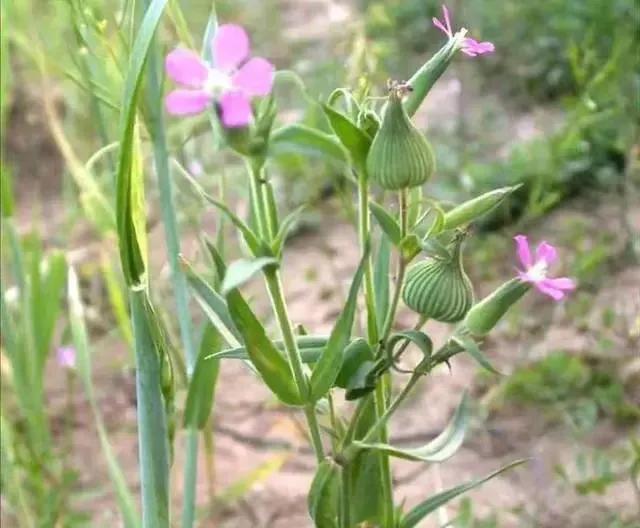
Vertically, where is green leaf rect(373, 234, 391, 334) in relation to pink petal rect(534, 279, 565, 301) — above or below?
above

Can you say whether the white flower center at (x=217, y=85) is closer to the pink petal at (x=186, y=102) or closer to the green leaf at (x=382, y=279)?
the pink petal at (x=186, y=102)

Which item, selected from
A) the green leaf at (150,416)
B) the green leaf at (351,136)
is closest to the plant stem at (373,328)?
the green leaf at (351,136)

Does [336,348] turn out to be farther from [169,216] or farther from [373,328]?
[169,216]

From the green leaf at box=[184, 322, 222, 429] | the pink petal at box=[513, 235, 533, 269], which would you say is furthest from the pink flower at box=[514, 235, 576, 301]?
the green leaf at box=[184, 322, 222, 429]

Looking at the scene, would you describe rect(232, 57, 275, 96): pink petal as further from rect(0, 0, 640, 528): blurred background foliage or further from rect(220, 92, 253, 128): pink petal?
rect(0, 0, 640, 528): blurred background foliage

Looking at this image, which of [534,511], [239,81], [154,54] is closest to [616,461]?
[534,511]

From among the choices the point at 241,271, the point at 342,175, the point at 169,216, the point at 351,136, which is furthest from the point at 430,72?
the point at 342,175

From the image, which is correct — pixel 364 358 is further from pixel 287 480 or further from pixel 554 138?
pixel 554 138
